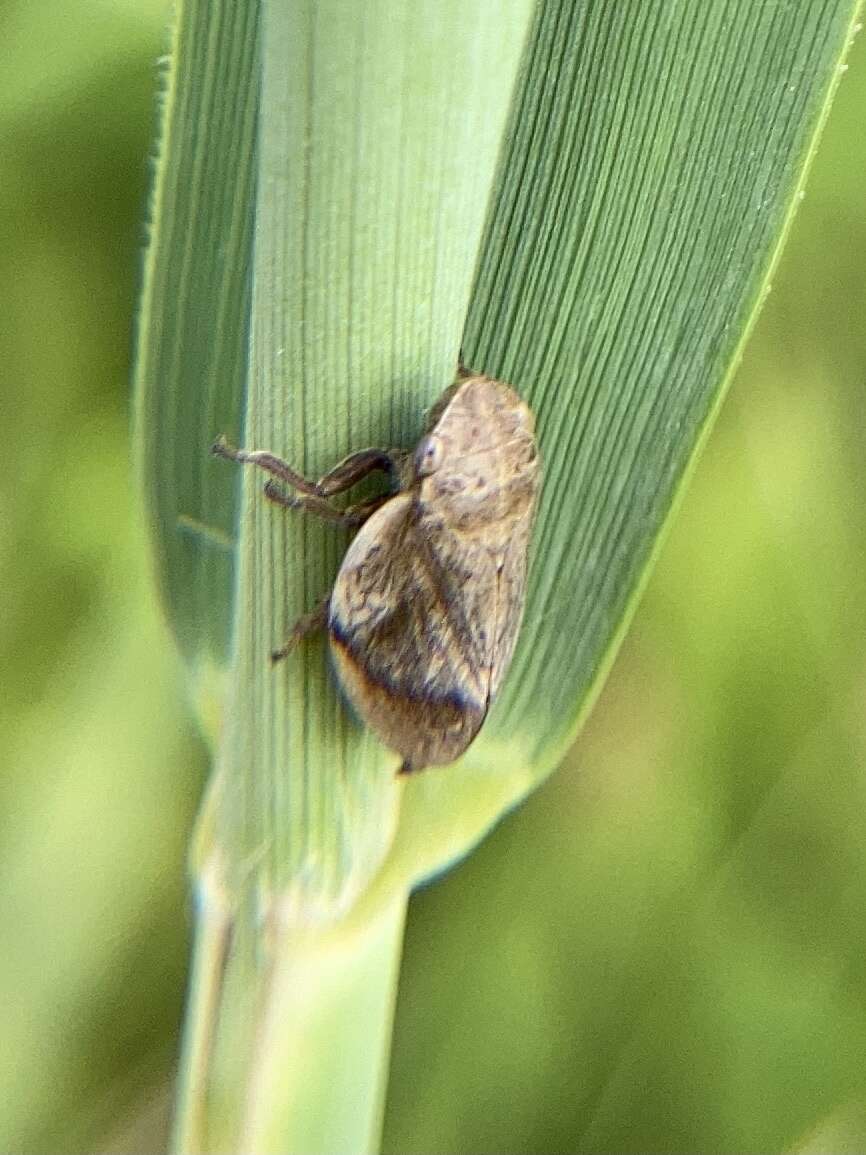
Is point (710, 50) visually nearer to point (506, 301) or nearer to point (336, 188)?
point (506, 301)

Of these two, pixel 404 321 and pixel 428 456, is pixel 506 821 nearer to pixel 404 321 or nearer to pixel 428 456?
pixel 428 456

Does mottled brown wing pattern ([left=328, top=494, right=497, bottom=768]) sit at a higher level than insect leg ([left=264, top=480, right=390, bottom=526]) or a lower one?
lower

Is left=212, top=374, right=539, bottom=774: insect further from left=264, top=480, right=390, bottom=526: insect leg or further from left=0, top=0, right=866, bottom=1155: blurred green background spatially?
left=0, top=0, right=866, bottom=1155: blurred green background

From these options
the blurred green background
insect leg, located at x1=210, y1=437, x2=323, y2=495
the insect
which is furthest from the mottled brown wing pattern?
the blurred green background

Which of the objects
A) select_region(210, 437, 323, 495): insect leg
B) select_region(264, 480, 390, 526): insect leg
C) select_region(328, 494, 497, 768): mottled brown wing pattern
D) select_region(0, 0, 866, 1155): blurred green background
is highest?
select_region(210, 437, 323, 495): insect leg

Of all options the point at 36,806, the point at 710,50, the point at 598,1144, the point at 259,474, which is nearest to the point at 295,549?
the point at 259,474

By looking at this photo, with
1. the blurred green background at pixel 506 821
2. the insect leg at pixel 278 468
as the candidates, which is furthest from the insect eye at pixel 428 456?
the blurred green background at pixel 506 821

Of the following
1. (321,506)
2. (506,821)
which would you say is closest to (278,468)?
(321,506)
